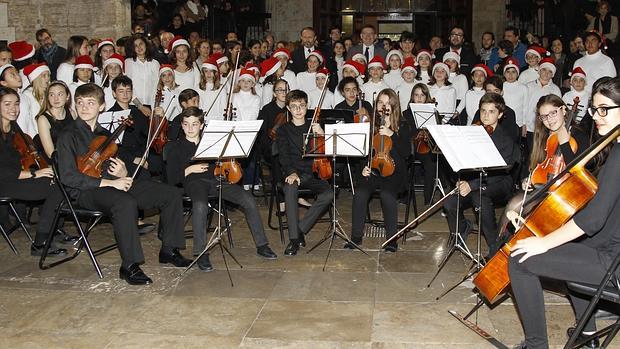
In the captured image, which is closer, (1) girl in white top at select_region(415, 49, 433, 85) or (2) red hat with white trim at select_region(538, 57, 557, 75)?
(2) red hat with white trim at select_region(538, 57, 557, 75)

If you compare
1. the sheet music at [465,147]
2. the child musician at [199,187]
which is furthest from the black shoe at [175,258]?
the sheet music at [465,147]

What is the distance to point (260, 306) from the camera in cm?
475

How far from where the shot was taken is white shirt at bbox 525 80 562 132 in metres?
8.59

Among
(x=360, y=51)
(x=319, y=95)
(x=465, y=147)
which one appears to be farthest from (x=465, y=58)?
(x=465, y=147)

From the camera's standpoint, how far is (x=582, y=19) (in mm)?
13023

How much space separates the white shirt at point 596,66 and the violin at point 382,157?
4218 millimetres

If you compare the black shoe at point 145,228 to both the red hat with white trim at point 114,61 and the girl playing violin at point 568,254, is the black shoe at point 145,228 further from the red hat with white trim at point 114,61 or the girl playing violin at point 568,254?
the girl playing violin at point 568,254

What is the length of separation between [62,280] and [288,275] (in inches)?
67.9

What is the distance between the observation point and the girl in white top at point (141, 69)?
904cm

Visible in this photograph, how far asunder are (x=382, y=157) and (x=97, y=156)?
2.44m

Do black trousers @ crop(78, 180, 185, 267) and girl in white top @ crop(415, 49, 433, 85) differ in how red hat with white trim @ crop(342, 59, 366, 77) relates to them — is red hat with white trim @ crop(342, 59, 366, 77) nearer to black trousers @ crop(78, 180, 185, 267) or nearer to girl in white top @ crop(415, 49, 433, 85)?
girl in white top @ crop(415, 49, 433, 85)

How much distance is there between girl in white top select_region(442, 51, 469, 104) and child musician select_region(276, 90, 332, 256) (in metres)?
3.13

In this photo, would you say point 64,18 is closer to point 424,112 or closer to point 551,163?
point 424,112

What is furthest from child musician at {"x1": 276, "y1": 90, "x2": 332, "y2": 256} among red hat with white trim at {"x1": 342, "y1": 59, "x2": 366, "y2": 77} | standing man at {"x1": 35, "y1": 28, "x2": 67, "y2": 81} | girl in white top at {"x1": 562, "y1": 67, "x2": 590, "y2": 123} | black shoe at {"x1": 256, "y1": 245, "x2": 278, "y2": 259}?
standing man at {"x1": 35, "y1": 28, "x2": 67, "y2": 81}
